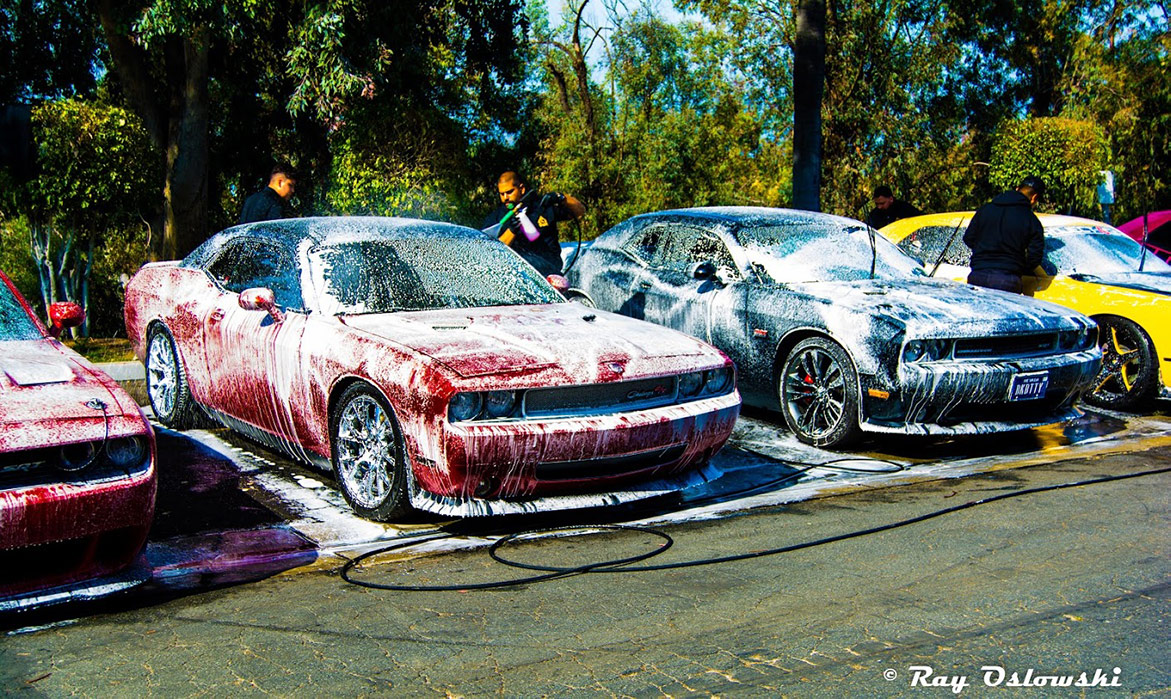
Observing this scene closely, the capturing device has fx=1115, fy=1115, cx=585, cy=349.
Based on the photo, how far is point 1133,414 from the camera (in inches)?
340

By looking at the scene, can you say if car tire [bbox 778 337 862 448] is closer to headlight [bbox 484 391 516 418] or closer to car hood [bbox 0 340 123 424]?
headlight [bbox 484 391 516 418]

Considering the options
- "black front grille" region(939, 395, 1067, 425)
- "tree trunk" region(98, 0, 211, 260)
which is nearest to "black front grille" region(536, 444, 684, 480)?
"black front grille" region(939, 395, 1067, 425)

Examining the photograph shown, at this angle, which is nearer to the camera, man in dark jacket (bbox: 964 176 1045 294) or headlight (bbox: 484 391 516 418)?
headlight (bbox: 484 391 516 418)

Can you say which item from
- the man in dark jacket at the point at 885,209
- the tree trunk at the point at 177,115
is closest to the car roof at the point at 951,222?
the man in dark jacket at the point at 885,209

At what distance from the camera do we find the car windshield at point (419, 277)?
600 centimetres

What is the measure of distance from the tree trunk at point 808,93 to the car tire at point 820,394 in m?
6.71

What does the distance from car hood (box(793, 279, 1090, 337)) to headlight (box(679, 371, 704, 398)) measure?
171 cm

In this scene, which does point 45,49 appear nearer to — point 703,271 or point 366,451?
point 703,271

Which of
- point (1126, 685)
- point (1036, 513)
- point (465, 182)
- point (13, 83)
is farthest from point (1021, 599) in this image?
point (13, 83)

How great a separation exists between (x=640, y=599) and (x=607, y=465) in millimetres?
1161

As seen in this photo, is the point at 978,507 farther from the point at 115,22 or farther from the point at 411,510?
the point at 115,22

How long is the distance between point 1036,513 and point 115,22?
12.9m

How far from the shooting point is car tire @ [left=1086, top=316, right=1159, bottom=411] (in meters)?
8.48

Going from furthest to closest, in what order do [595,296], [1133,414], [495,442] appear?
[595,296] < [1133,414] < [495,442]
